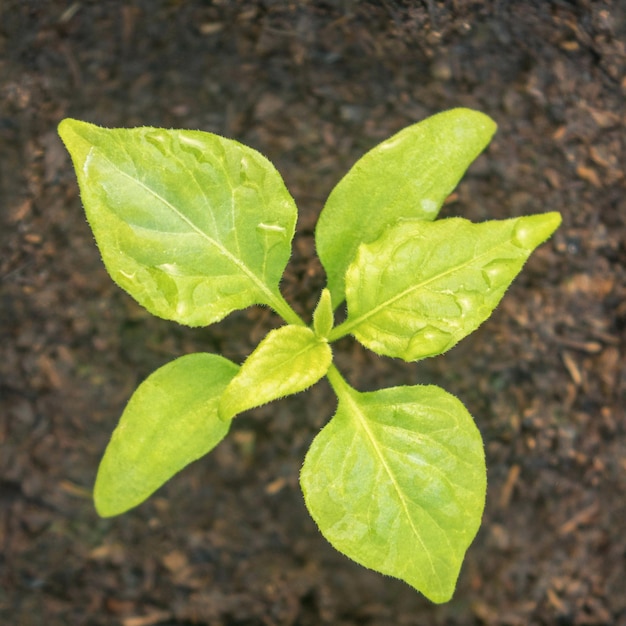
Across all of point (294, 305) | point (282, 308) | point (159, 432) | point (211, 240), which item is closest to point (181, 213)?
point (211, 240)

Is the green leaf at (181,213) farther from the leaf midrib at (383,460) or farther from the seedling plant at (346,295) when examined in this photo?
the leaf midrib at (383,460)

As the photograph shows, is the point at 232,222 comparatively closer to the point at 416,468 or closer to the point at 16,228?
the point at 416,468

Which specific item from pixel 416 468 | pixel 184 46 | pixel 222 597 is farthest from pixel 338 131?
pixel 222 597

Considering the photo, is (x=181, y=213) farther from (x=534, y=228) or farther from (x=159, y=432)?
(x=534, y=228)

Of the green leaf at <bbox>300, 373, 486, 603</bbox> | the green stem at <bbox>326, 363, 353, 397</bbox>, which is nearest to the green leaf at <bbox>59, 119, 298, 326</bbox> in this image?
the green stem at <bbox>326, 363, 353, 397</bbox>

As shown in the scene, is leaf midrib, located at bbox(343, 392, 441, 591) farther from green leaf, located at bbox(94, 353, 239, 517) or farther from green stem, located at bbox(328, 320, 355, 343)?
green leaf, located at bbox(94, 353, 239, 517)
